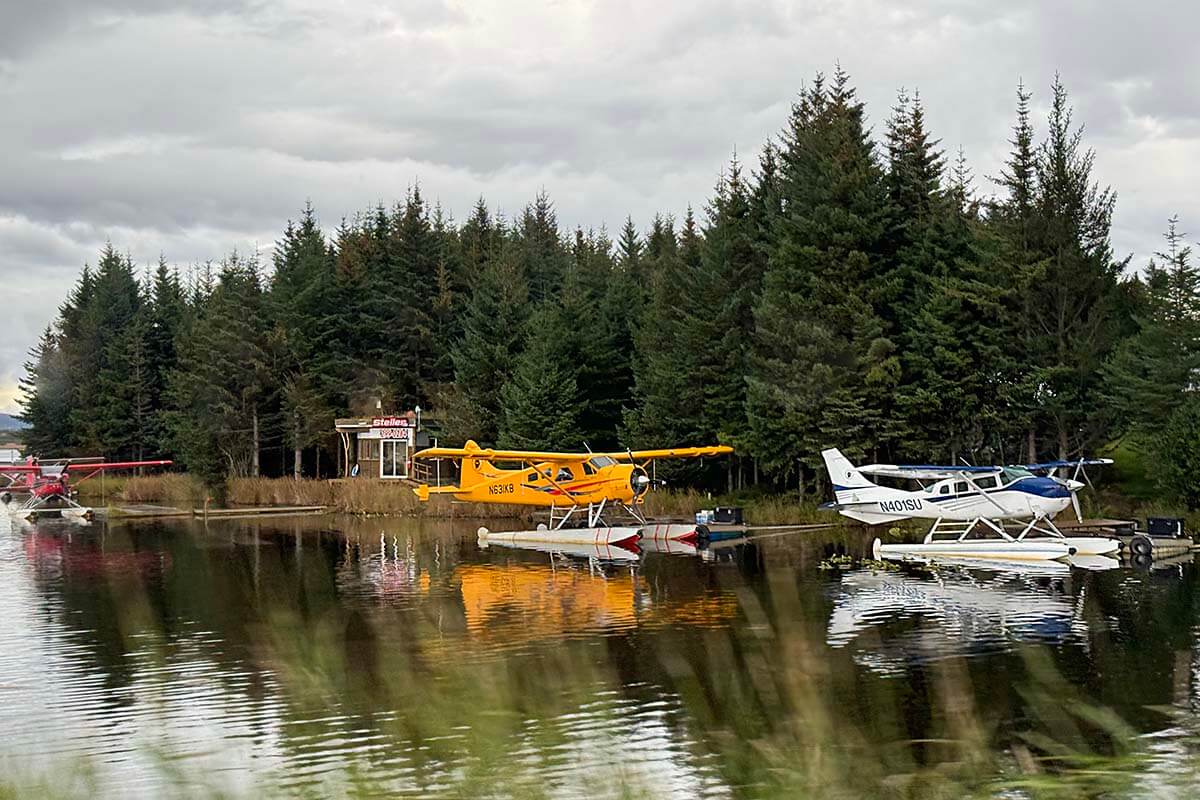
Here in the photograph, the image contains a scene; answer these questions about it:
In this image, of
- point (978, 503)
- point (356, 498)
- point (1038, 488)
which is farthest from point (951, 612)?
point (356, 498)

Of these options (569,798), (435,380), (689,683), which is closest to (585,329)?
(435,380)

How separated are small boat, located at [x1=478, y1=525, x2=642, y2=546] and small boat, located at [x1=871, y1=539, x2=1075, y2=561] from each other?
5.81m

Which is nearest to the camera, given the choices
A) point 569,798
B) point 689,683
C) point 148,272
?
point 569,798

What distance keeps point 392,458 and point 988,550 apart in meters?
27.0

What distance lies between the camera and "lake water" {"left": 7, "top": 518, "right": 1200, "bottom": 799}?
18.0 feet

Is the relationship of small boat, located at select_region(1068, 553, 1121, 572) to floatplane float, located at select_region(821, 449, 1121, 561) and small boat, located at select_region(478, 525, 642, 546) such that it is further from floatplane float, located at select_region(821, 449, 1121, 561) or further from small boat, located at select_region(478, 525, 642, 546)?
small boat, located at select_region(478, 525, 642, 546)

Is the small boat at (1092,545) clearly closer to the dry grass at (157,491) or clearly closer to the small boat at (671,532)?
the small boat at (671,532)

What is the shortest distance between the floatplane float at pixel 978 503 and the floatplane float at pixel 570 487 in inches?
151

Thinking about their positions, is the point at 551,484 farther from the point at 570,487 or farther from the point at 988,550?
the point at 988,550

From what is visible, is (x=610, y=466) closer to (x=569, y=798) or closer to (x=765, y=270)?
(x=765, y=270)

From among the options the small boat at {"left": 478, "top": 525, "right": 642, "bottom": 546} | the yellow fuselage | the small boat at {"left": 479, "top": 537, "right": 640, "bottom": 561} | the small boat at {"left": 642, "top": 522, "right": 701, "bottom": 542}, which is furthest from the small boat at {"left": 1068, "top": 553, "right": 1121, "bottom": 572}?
the yellow fuselage

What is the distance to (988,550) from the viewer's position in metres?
20.5

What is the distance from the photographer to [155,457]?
56.9 metres

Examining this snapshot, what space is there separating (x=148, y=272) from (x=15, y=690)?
211 feet
